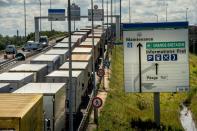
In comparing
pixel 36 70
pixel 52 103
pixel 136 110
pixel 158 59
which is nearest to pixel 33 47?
pixel 136 110

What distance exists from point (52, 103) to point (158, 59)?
1256 centimetres

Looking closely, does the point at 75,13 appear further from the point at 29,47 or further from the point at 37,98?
the point at 37,98

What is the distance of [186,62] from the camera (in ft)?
106

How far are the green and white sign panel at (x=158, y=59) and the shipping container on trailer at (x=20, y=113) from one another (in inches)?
600

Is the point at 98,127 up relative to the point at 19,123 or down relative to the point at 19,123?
down

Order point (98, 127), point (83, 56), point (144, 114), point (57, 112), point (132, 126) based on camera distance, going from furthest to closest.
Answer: point (83, 56)
point (144, 114)
point (132, 126)
point (98, 127)
point (57, 112)

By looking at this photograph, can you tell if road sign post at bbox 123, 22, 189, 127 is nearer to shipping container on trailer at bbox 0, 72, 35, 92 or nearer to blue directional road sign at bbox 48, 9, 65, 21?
shipping container on trailer at bbox 0, 72, 35, 92

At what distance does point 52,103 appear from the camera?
840 inches

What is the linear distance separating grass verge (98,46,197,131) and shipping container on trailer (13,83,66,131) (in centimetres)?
678

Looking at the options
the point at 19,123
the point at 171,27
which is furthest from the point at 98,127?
the point at 19,123

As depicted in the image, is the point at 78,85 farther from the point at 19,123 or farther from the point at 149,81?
the point at 19,123

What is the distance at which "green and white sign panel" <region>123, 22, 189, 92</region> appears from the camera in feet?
106

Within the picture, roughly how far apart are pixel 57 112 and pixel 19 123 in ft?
30.1

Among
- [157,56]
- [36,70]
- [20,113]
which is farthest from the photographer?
[36,70]
